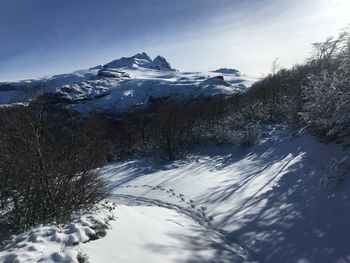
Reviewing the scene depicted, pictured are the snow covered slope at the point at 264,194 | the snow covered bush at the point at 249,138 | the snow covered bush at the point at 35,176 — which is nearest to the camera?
the snow covered slope at the point at 264,194

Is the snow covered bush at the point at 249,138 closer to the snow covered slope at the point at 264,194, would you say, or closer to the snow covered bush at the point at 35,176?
the snow covered slope at the point at 264,194

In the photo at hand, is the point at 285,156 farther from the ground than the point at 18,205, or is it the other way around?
the point at 18,205

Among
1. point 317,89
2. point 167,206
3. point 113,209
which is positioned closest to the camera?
point 113,209

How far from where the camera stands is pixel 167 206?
532 inches

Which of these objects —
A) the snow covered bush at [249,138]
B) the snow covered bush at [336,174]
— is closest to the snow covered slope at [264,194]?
the snow covered bush at [336,174]

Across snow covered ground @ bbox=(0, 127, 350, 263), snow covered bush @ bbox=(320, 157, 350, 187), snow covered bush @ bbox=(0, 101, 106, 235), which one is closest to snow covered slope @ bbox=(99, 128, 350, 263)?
snow covered ground @ bbox=(0, 127, 350, 263)

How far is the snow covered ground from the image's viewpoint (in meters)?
7.24

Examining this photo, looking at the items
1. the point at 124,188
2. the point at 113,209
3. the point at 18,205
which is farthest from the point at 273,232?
the point at 124,188

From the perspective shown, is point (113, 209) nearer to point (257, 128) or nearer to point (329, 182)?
point (329, 182)

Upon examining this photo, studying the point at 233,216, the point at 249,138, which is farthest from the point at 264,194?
the point at 249,138

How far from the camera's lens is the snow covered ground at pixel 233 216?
23.8 feet

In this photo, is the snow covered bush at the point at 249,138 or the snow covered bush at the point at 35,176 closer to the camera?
the snow covered bush at the point at 35,176

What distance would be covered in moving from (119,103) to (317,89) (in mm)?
102012

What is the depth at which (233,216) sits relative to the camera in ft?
36.2
